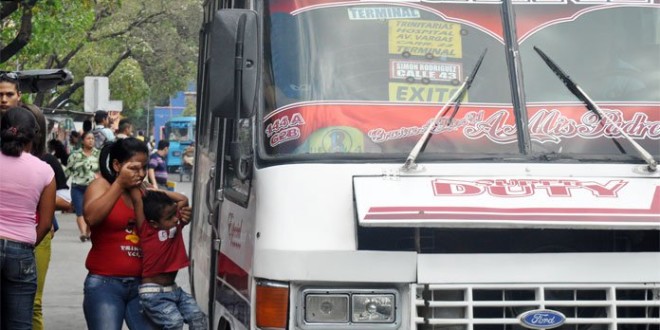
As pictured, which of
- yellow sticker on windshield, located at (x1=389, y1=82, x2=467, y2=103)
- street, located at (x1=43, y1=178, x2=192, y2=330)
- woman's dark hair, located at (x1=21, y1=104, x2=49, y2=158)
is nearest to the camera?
yellow sticker on windshield, located at (x1=389, y1=82, x2=467, y2=103)

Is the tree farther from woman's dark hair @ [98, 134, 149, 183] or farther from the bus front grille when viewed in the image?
the bus front grille

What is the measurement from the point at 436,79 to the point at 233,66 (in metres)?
0.93

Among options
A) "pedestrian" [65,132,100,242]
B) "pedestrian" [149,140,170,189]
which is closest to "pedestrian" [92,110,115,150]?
"pedestrian" [65,132,100,242]

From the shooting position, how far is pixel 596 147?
18.8 feet

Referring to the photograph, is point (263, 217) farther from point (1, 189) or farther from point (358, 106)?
point (1, 189)

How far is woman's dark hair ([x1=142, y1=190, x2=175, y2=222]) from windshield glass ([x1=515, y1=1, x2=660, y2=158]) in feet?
7.25

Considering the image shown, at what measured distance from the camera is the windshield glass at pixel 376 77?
5668 mm

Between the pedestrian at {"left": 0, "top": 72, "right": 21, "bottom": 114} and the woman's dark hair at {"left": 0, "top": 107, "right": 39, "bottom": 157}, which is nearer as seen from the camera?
the woman's dark hair at {"left": 0, "top": 107, "right": 39, "bottom": 157}

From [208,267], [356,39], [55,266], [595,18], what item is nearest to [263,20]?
[356,39]

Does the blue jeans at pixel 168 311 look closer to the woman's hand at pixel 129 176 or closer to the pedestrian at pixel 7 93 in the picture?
the woman's hand at pixel 129 176

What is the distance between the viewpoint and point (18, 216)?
6988 millimetres

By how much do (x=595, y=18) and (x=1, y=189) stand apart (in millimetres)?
3234

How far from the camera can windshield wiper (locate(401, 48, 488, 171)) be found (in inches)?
214

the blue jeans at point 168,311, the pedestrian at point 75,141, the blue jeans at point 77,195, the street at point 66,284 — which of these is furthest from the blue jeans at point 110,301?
the pedestrian at point 75,141
